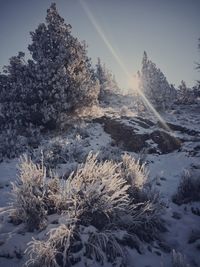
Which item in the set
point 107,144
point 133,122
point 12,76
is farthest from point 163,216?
point 12,76

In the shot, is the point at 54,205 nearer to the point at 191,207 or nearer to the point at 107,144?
the point at 191,207

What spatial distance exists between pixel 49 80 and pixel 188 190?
31.3 feet

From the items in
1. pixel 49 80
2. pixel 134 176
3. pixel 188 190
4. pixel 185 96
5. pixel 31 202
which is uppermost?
pixel 185 96

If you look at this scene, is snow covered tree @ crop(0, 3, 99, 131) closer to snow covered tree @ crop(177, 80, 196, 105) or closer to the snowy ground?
the snowy ground

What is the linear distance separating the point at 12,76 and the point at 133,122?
23.5 feet

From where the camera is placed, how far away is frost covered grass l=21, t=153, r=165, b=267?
4855mm

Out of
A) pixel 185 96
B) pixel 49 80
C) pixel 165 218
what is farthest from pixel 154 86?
pixel 165 218

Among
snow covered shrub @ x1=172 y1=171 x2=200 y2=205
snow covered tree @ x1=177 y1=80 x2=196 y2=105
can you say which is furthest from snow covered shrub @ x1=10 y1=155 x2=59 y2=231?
snow covered tree @ x1=177 y1=80 x2=196 y2=105

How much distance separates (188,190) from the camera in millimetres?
8172

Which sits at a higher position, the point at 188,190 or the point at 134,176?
the point at 134,176

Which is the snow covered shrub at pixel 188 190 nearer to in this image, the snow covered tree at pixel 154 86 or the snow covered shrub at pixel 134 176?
the snow covered shrub at pixel 134 176

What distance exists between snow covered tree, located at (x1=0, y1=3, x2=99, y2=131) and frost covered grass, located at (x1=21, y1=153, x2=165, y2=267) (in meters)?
8.79

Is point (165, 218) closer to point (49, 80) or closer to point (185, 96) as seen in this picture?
point (49, 80)

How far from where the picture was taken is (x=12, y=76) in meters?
15.0
